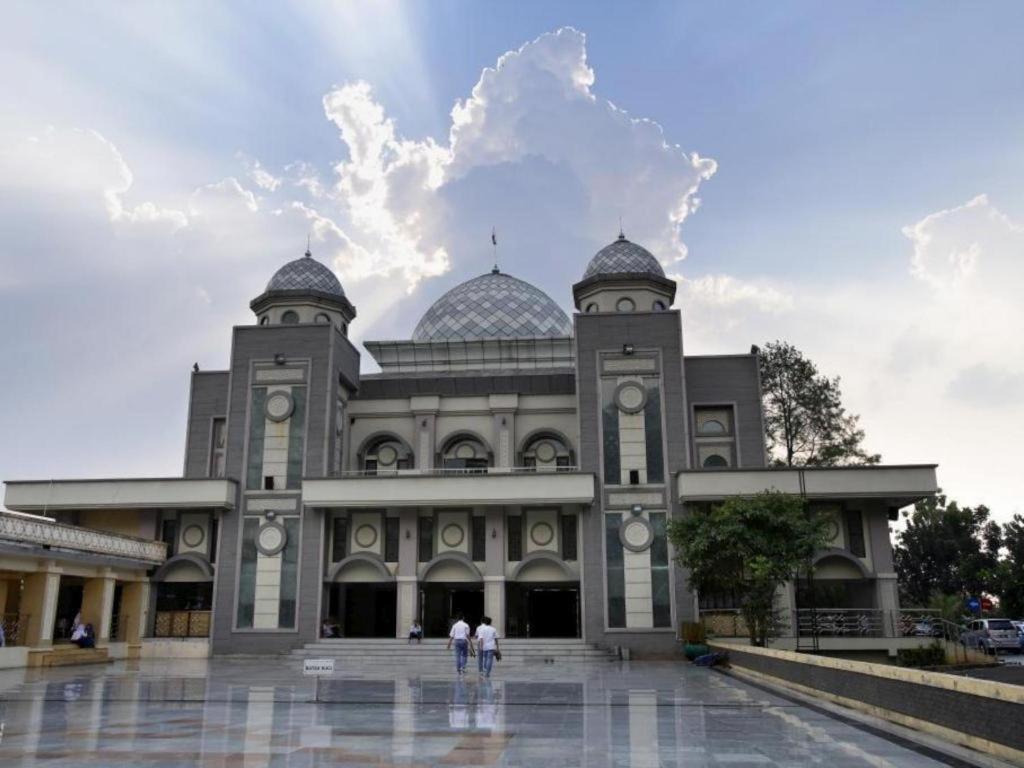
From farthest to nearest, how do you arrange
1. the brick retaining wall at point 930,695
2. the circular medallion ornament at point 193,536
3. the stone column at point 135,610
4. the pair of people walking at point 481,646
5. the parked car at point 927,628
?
1. the circular medallion ornament at point 193,536
2. the stone column at point 135,610
3. the parked car at point 927,628
4. the pair of people walking at point 481,646
5. the brick retaining wall at point 930,695

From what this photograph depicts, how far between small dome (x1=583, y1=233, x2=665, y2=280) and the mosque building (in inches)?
22.1

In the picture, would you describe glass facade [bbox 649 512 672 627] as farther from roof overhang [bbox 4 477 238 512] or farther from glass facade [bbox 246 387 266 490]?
roof overhang [bbox 4 477 238 512]

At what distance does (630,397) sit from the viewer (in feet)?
104

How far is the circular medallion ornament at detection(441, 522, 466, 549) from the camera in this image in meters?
31.7

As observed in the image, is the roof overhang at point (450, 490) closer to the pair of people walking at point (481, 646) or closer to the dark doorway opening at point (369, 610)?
the dark doorway opening at point (369, 610)

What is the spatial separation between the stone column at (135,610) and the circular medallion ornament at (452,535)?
10593 mm

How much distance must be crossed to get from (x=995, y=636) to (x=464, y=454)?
2039 centimetres

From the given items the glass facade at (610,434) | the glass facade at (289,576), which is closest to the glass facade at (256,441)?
the glass facade at (289,576)

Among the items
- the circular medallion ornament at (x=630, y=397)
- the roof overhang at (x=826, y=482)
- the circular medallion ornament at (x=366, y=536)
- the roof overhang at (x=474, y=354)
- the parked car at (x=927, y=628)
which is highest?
the roof overhang at (x=474, y=354)

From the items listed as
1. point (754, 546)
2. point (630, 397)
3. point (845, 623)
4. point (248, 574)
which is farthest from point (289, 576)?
point (845, 623)

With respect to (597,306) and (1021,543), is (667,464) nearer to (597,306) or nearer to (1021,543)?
(597,306)

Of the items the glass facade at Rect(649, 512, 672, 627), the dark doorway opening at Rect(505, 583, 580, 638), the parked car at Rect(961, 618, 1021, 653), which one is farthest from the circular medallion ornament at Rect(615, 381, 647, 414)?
the parked car at Rect(961, 618, 1021, 653)

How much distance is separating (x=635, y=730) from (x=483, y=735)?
6.41 feet

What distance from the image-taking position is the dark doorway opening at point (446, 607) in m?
32.6
